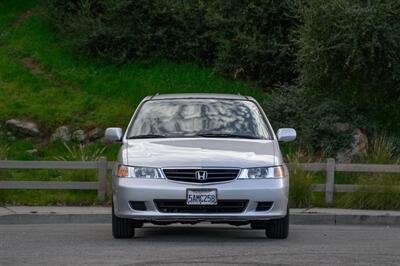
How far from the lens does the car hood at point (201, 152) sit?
12352mm

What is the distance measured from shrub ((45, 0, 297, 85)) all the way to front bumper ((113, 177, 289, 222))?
15252mm

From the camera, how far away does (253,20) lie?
28.2m

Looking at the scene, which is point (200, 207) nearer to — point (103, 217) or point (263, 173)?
point (263, 173)

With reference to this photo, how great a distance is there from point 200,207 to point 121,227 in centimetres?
118

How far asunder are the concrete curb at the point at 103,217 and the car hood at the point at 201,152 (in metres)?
4.25

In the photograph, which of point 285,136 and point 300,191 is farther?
point 300,191

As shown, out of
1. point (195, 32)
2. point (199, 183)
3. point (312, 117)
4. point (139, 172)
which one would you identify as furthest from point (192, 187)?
point (195, 32)

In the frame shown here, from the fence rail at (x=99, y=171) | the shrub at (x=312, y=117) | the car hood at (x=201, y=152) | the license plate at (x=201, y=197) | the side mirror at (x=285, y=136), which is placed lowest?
the shrub at (x=312, y=117)

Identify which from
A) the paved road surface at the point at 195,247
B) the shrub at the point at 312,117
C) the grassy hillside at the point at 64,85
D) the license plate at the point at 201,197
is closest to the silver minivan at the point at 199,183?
the license plate at the point at 201,197

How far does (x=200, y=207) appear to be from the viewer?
12258 millimetres

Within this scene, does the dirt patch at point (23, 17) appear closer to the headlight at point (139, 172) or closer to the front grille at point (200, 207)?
the headlight at point (139, 172)

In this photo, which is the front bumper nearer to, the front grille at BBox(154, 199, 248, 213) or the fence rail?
the front grille at BBox(154, 199, 248, 213)

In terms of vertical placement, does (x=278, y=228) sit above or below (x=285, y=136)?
below

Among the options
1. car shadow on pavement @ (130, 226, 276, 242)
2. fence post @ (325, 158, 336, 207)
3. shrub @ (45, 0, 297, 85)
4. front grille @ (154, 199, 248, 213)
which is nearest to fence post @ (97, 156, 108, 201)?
car shadow on pavement @ (130, 226, 276, 242)
